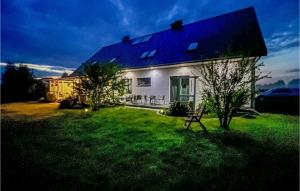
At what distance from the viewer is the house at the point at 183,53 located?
44.5 feet

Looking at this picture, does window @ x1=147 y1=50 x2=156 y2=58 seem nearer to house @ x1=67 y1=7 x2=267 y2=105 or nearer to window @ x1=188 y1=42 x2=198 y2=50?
house @ x1=67 y1=7 x2=267 y2=105

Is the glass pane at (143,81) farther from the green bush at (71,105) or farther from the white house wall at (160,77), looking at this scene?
the green bush at (71,105)

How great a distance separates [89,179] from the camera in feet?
12.3

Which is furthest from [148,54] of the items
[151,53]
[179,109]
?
[179,109]

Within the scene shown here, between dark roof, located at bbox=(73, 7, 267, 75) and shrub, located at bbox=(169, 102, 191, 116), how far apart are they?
8.94 ft

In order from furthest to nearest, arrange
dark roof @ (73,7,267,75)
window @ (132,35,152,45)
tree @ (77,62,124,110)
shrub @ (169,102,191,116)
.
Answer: window @ (132,35,152,45), tree @ (77,62,124,110), dark roof @ (73,7,267,75), shrub @ (169,102,191,116)

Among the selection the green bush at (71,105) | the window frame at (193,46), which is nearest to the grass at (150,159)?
the green bush at (71,105)

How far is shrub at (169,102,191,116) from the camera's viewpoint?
11352 mm

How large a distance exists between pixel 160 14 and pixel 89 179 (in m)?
54.5

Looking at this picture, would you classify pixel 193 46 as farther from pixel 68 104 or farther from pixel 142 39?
pixel 68 104

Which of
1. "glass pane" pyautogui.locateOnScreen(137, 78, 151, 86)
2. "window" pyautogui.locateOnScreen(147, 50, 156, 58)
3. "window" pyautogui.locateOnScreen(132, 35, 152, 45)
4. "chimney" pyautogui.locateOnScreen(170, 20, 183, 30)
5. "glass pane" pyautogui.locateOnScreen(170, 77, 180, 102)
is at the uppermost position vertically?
"chimney" pyautogui.locateOnScreen(170, 20, 183, 30)

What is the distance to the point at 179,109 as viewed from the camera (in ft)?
37.7

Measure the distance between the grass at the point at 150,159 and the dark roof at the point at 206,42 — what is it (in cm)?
584

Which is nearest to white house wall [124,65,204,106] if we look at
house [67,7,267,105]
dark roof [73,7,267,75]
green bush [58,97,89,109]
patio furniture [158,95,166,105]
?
house [67,7,267,105]
